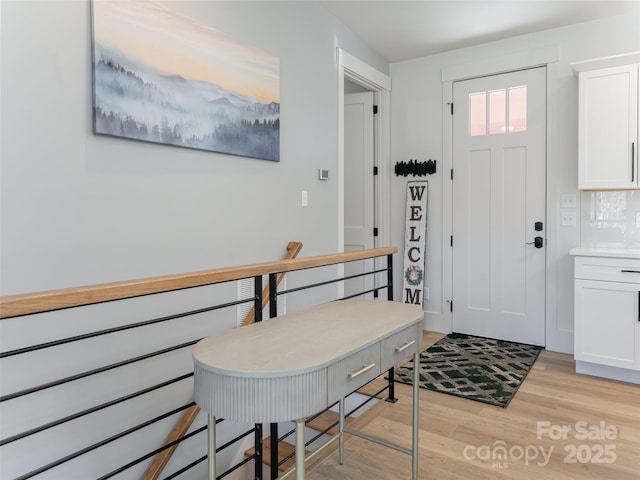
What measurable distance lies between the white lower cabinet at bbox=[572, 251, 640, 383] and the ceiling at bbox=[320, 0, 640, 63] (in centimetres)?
193

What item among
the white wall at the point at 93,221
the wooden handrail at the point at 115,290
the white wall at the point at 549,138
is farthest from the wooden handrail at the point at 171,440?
the white wall at the point at 549,138

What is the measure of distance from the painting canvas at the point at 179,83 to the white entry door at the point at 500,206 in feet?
7.02

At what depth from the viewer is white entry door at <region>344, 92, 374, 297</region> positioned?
14.8 feet

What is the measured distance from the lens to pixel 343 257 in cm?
207

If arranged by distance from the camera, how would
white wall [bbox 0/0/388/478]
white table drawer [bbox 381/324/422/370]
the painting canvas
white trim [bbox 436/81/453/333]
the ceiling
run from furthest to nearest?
white trim [bbox 436/81/453/333], the ceiling, the painting canvas, white wall [bbox 0/0/388/478], white table drawer [bbox 381/324/422/370]

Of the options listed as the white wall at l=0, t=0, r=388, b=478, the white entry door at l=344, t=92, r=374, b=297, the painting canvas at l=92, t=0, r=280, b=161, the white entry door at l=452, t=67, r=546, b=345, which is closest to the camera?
the white wall at l=0, t=0, r=388, b=478

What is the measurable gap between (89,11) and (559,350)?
407 centimetres

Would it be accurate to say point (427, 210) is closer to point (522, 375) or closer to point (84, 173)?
point (522, 375)

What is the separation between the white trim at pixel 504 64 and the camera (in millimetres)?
3721

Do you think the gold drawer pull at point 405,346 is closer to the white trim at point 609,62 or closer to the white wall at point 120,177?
the white wall at point 120,177

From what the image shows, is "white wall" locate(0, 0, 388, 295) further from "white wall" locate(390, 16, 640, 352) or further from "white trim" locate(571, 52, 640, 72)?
"white trim" locate(571, 52, 640, 72)

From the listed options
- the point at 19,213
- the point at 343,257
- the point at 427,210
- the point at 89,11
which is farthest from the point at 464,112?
the point at 19,213

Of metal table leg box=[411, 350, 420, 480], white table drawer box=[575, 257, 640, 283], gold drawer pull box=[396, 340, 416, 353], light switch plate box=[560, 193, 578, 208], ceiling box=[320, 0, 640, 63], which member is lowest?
metal table leg box=[411, 350, 420, 480]


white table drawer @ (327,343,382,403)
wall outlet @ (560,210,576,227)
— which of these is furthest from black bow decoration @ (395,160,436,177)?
white table drawer @ (327,343,382,403)
